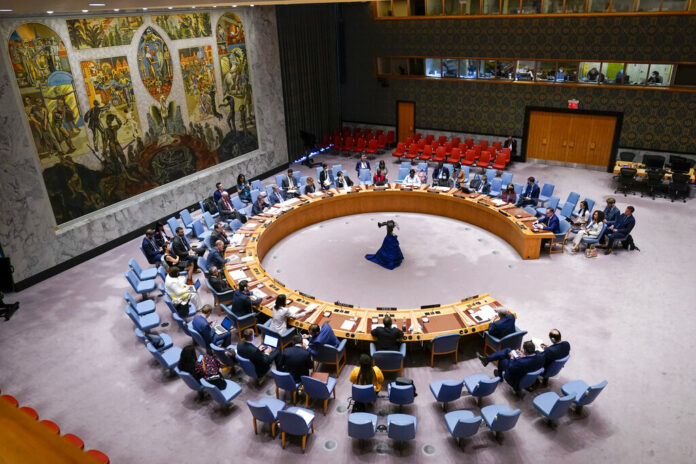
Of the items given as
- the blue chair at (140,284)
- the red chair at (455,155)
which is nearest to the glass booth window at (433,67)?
the red chair at (455,155)

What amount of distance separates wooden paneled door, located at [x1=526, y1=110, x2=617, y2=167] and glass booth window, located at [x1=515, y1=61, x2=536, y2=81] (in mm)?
1232

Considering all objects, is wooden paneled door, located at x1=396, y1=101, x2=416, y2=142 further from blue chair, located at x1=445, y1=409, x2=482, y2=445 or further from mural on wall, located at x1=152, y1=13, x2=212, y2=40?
blue chair, located at x1=445, y1=409, x2=482, y2=445

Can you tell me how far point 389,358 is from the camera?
7.53m

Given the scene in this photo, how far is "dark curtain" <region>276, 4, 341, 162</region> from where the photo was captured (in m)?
18.0

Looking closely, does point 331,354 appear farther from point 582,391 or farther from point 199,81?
point 199,81

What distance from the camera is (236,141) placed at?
53.9ft

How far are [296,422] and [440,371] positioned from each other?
2751mm

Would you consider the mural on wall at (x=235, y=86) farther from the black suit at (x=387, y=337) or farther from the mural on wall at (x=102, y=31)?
the black suit at (x=387, y=337)

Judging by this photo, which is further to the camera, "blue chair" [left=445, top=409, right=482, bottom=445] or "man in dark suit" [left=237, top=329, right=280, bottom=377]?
"man in dark suit" [left=237, top=329, right=280, bottom=377]

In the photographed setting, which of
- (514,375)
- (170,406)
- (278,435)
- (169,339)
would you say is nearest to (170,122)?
(169,339)

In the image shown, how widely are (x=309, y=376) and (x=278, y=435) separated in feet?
3.00

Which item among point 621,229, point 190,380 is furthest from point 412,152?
point 190,380

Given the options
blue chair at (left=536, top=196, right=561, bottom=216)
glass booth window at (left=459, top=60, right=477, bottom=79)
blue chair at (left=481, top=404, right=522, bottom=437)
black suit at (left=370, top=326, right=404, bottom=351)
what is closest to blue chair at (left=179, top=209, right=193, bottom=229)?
black suit at (left=370, top=326, right=404, bottom=351)

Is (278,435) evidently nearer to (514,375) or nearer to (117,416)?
(117,416)
